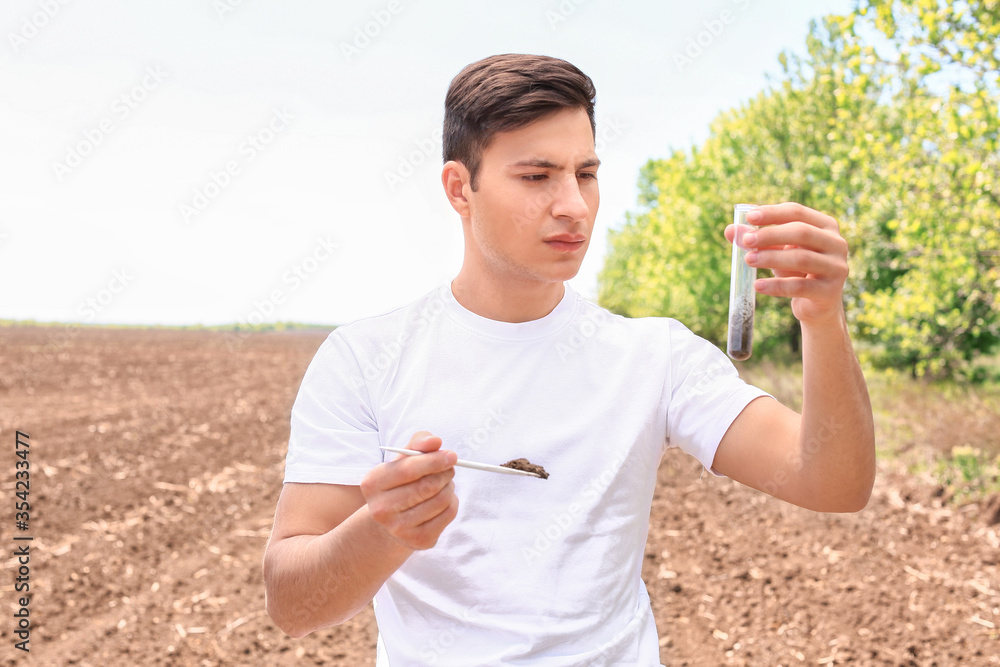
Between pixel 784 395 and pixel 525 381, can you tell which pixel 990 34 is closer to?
pixel 784 395

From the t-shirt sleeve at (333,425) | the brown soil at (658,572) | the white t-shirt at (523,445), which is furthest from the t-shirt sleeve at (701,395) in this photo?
the brown soil at (658,572)

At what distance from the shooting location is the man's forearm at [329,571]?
5.62 ft

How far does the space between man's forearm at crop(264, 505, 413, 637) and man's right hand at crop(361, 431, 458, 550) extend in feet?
0.21

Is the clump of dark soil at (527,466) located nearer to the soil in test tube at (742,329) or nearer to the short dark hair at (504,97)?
the soil in test tube at (742,329)

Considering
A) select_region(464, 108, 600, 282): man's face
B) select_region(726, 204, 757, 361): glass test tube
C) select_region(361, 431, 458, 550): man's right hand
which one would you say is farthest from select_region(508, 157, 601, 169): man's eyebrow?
select_region(361, 431, 458, 550): man's right hand

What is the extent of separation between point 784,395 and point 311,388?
1178 centimetres

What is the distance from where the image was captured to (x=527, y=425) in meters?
2.08

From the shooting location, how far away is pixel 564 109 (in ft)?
7.23

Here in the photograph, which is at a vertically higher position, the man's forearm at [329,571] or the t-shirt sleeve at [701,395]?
the t-shirt sleeve at [701,395]

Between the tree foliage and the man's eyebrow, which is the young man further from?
the tree foliage

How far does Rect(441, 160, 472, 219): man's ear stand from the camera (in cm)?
232

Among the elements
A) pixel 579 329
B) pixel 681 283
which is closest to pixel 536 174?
pixel 579 329

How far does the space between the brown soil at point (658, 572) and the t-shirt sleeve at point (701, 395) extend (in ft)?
10.8

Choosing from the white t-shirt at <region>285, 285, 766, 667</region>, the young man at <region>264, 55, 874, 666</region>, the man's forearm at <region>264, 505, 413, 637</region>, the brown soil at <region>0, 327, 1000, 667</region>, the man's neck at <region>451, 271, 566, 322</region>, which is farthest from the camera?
the brown soil at <region>0, 327, 1000, 667</region>
